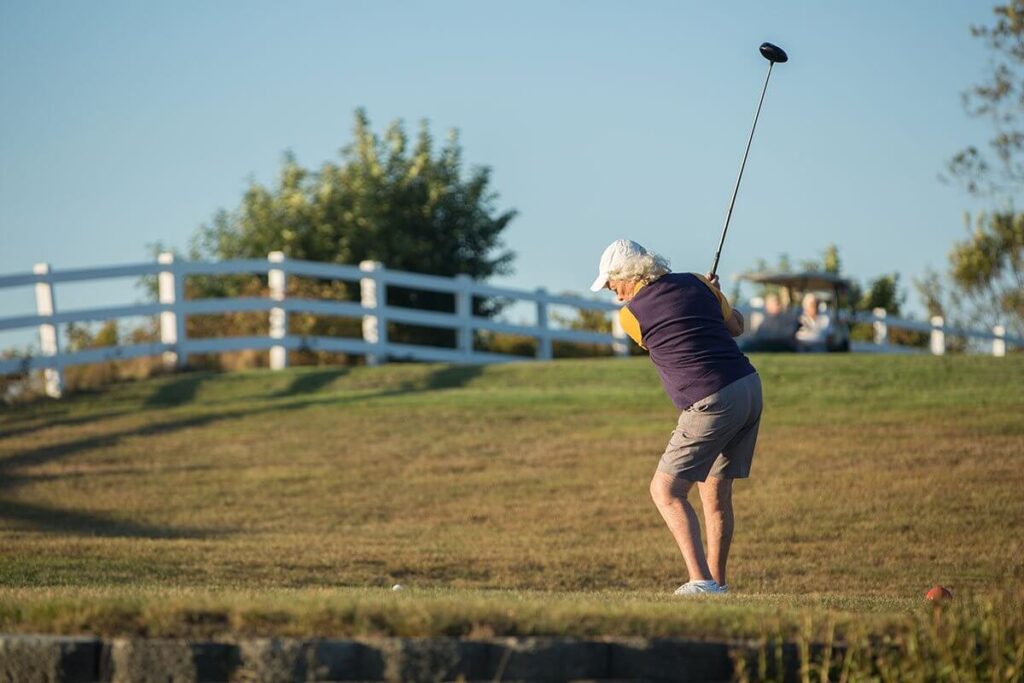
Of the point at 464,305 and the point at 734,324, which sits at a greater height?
the point at 464,305

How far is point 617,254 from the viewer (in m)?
7.54

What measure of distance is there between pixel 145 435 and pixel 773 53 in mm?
9954

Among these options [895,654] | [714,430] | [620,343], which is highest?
[620,343]

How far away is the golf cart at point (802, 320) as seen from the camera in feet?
79.8

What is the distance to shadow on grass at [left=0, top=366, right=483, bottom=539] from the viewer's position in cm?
1288

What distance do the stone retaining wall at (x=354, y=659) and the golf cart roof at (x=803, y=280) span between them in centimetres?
1990

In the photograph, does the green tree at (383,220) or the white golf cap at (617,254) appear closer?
the white golf cap at (617,254)

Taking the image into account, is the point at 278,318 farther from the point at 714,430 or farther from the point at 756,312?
the point at 714,430

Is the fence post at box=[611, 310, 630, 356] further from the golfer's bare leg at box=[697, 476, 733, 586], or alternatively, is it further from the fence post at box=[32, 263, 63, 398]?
the golfer's bare leg at box=[697, 476, 733, 586]

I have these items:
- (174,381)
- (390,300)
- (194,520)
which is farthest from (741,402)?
(390,300)

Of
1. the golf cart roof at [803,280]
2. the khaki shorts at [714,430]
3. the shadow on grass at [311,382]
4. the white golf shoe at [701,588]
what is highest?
the golf cart roof at [803,280]

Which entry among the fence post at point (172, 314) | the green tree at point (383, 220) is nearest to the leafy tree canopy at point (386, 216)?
the green tree at point (383, 220)

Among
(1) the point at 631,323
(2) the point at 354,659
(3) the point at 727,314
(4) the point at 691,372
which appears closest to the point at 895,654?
(2) the point at 354,659

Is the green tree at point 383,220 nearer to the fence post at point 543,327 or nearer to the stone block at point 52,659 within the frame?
the fence post at point 543,327
